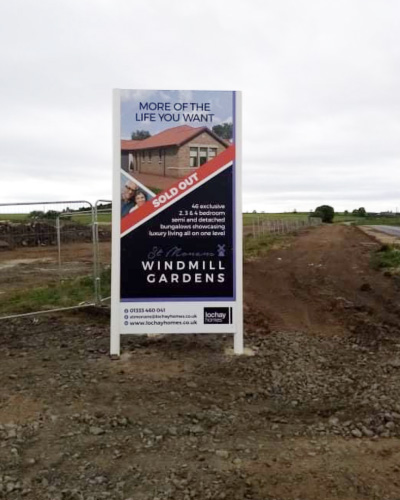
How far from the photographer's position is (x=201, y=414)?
5180mm

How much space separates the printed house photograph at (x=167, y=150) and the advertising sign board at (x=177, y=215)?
0.5 inches

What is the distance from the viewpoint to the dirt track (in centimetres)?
395

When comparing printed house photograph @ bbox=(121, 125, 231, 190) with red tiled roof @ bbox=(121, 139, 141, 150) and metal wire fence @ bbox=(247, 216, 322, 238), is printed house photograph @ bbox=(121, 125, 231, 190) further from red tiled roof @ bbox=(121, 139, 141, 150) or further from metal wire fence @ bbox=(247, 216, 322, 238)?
metal wire fence @ bbox=(247, 216, 322, 238)

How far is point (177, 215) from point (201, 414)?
2.72 m

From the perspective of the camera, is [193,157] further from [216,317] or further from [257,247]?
[257,247]

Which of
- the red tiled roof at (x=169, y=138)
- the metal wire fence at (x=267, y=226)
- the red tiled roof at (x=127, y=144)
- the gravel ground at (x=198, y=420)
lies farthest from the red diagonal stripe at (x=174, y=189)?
the metal wire fence at (x=267, y=226)

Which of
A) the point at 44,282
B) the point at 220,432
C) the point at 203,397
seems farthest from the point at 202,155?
the point at 44,282

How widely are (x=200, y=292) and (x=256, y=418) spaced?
7.44ft

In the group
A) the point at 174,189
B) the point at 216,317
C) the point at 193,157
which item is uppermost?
the point at 193,157

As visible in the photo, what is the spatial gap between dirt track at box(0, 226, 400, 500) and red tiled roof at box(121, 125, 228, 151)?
8.66 feet

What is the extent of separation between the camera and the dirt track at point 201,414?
13.0 feet

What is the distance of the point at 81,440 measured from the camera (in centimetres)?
460

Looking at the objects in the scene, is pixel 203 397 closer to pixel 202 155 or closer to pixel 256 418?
pixel 256 418

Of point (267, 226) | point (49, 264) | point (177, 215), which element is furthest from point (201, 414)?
point (267, 226)
